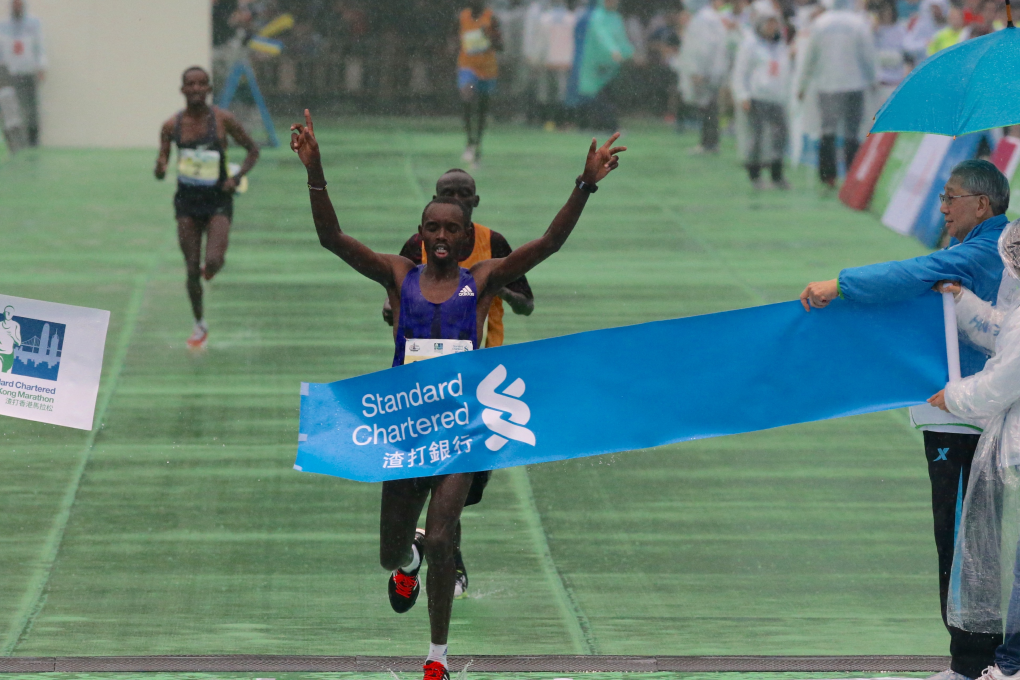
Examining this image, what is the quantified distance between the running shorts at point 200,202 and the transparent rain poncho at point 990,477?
6837 mm

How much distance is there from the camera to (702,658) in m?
5.63

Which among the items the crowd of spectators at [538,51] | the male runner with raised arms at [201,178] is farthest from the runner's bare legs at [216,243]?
the crowd of spectators at [538,51]

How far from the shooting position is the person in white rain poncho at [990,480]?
15.9 ft

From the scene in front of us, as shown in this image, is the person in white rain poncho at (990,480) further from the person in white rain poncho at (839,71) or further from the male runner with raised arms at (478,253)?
the person in white rain poncho at (839,71)

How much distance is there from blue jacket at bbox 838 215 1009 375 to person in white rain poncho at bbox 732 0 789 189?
13301 millimetres

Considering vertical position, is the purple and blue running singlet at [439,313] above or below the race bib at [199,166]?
above

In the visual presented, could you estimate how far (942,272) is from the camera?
499 cm

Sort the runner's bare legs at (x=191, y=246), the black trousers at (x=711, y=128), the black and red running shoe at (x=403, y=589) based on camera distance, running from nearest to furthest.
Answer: the black and red running shoe at (x=403, y=589), the runner's bare legs at (x=191, y=246), the black trousers at (x=711, y=128)

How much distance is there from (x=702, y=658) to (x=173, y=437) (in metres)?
4.32

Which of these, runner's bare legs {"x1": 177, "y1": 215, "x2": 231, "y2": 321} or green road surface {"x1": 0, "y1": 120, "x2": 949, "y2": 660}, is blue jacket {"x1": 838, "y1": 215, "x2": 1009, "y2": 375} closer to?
green road surface {"x1": 0, "y1": 120, "x2": 949, "y2": 660}

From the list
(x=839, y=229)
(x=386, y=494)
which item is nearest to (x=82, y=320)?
(x=386, y=494)

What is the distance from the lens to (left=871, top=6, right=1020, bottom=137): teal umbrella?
4969 millimetres

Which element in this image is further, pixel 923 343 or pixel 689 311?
pixel 689 311

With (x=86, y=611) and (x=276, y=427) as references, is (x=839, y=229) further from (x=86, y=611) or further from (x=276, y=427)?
(x=86, y=611)
